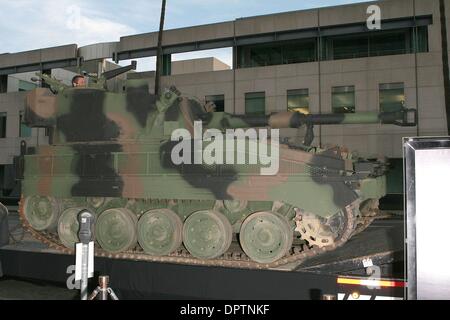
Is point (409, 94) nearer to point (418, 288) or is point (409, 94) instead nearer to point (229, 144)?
point (229, 144)

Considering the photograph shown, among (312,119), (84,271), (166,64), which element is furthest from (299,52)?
(84,271)

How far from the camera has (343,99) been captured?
24.9 metres

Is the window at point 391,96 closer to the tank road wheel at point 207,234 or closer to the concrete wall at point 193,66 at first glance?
the concrete wall at point 193,66

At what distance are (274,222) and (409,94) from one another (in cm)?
1826

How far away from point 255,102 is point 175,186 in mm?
19175

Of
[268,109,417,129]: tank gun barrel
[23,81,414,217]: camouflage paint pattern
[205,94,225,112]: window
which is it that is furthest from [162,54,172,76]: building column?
[268,109,417,129]: tank gun barrel

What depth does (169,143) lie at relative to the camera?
327 inches

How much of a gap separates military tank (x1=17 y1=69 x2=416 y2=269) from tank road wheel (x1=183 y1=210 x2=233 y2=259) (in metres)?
0.02

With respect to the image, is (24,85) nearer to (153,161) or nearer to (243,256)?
(153,161)

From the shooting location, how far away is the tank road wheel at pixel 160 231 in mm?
8297

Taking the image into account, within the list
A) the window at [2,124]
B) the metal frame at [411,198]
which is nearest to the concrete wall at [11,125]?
the window at [2,124]

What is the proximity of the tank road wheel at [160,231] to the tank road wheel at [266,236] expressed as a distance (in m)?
1.18

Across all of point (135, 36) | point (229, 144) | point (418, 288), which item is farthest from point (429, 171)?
point (135, 36)

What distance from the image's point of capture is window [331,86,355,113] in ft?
80.9
